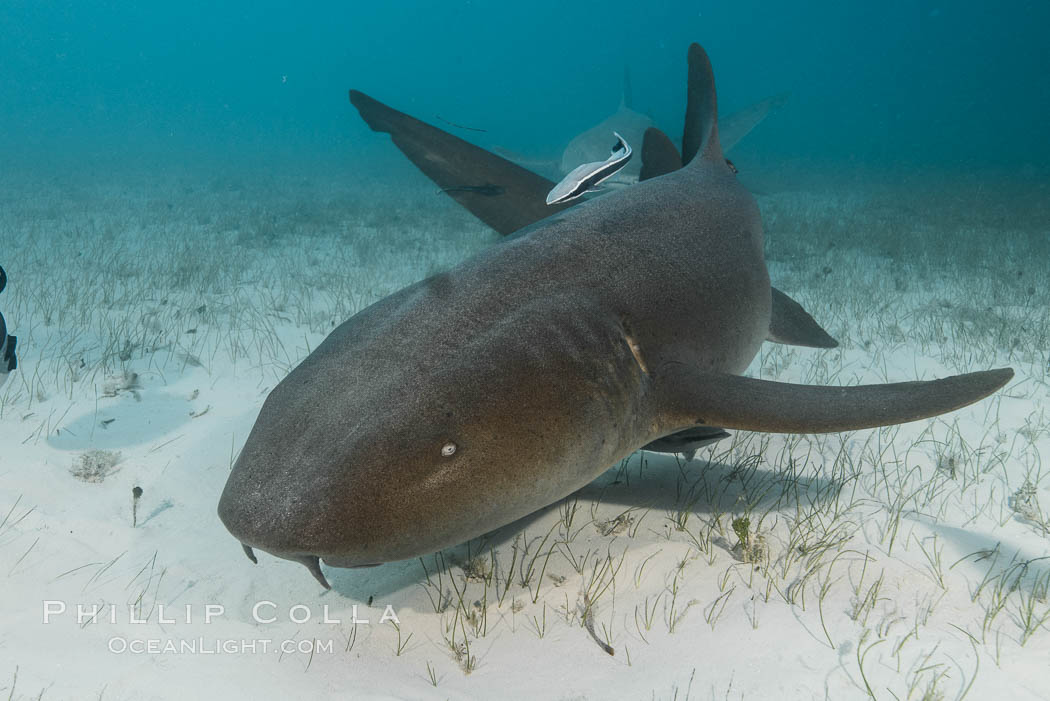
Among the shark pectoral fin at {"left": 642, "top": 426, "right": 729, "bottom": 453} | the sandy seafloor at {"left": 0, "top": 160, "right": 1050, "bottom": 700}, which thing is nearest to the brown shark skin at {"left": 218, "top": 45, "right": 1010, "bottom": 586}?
the shark pectoral fin at {"left": 642, "top": 426, "right": 729, "bottom": 453}

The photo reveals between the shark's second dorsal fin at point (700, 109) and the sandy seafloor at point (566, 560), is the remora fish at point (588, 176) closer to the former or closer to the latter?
the shark's second dorsal fin at point (700, 109)

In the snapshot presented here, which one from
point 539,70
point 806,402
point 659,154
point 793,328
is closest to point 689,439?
point 806,402

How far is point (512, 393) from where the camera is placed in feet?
6.97

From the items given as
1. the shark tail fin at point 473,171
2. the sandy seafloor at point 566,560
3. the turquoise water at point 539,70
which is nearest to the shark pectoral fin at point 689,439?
the sandy seafloor at point 566,560

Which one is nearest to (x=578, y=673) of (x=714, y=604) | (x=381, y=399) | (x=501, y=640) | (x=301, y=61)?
(x=501, y=640)

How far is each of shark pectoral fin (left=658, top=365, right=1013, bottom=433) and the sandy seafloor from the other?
817 mm

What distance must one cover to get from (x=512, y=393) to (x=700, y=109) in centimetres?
395

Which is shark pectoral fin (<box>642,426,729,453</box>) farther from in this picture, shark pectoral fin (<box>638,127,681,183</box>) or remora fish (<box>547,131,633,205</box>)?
shark pectoral fin (<box>638,127,681,183</box>)

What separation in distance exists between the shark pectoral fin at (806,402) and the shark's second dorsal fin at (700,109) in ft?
9.11

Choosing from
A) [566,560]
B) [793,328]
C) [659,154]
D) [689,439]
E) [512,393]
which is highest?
[659,154]

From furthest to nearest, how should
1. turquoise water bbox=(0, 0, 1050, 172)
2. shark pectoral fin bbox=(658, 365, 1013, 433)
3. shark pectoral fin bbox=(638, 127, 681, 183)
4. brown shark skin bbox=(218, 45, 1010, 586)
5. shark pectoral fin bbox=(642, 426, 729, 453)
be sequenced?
turquoise water bbox=(0, 0, 1050, 172) < shark pectoral fin bbox=(638, 127, 681, 183) < shark pectoral fin bbox=(642, 426, 729, 453) < shark pectoral fin bbox=(658, 365, 1013, 433) < brown shark skin bbox=(218, 45, 1010, 586)

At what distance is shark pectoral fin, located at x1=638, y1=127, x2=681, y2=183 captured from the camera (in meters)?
5.28

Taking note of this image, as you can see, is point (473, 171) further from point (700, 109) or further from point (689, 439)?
point (689, 439)

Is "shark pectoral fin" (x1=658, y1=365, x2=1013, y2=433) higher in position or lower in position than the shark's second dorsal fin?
lower
